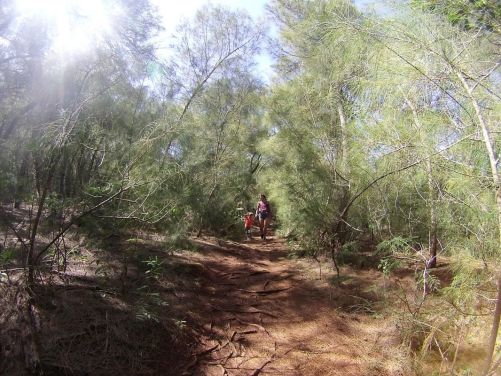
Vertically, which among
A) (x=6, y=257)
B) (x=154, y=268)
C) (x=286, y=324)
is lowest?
(x=286, y=324)

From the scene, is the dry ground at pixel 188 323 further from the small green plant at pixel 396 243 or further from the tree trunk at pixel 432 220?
the tree trunk at pixel 432 220

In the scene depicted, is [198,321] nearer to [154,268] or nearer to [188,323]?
[188,323]

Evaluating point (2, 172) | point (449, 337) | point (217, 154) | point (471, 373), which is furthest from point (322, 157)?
point (2, 172)

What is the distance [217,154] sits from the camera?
1144 cm

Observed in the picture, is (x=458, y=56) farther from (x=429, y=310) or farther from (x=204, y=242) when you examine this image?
(x=204, y=242)

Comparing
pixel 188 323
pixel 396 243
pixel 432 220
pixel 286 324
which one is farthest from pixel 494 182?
pixel 188 323

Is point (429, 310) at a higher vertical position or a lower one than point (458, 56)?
lower

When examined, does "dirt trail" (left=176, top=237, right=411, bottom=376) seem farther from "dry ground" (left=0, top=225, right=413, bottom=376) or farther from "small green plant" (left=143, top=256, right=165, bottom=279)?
"small green plant" (left=143, top=256, right=165, bottom=279)

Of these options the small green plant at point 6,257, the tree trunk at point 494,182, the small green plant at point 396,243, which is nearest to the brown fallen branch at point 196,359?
the small green plant at point 6,257

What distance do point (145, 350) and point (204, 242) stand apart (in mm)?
5930

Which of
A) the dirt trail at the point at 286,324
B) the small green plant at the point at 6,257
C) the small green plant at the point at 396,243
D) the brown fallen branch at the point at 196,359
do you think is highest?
the small green plant at the point at 396,243

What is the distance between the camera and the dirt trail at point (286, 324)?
4.64m

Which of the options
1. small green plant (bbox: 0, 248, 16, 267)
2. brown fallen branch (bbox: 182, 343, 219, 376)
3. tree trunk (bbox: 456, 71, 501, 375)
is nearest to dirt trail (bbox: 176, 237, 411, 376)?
brown fallen branch (bbox: 182, 343, 219, 376)

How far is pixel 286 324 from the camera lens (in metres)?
5.83
